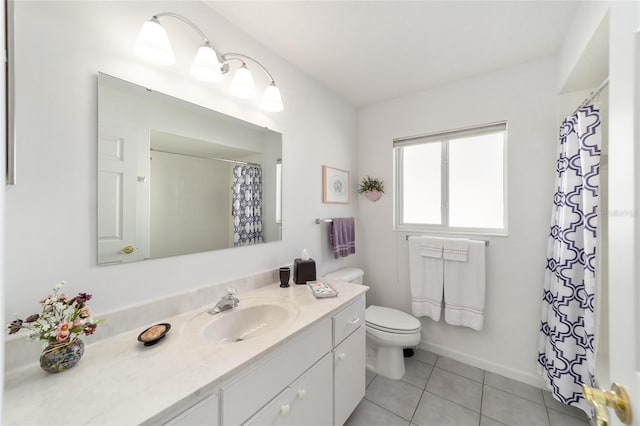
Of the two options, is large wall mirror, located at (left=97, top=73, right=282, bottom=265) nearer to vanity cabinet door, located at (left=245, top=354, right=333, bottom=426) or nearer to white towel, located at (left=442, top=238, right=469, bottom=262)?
vanity cabinet door, located at (left=245, top=354, right=333, bottom=426)

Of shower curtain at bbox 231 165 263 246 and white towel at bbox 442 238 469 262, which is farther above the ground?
shower curtain at bbox 231 165 263 246

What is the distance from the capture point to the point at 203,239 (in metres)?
1.26

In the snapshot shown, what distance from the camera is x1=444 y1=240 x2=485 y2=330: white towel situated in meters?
1.86

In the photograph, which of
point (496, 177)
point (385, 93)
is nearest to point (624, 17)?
point (496, 177)

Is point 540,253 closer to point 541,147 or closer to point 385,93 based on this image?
point 541,147

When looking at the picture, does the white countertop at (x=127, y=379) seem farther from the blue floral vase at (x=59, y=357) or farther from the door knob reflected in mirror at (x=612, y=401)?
the door knob reflected in mirror at (x=612, y=401)

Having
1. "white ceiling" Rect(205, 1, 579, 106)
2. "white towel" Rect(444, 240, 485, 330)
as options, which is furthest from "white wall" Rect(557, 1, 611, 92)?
"white towel" Rect(444, 240, 485, 330)

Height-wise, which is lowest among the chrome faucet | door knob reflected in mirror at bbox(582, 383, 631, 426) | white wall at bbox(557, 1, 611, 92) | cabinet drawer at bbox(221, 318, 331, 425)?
cabinet drawer at bbox(221, 318, 331, 425)

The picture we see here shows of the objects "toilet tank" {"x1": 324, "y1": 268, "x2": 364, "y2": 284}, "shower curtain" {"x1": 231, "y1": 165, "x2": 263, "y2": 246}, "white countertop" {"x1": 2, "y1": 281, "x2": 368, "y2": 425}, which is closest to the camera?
"white countertop" {"x1": 2, "y1": 281, "x2": 368, "y2": 425}

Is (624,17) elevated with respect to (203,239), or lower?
elevated

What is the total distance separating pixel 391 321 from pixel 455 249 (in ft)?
2.53

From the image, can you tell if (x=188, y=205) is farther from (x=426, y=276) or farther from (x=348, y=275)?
(x=426, y=276)

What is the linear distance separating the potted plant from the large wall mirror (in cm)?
109

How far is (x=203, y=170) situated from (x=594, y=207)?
2.03m
